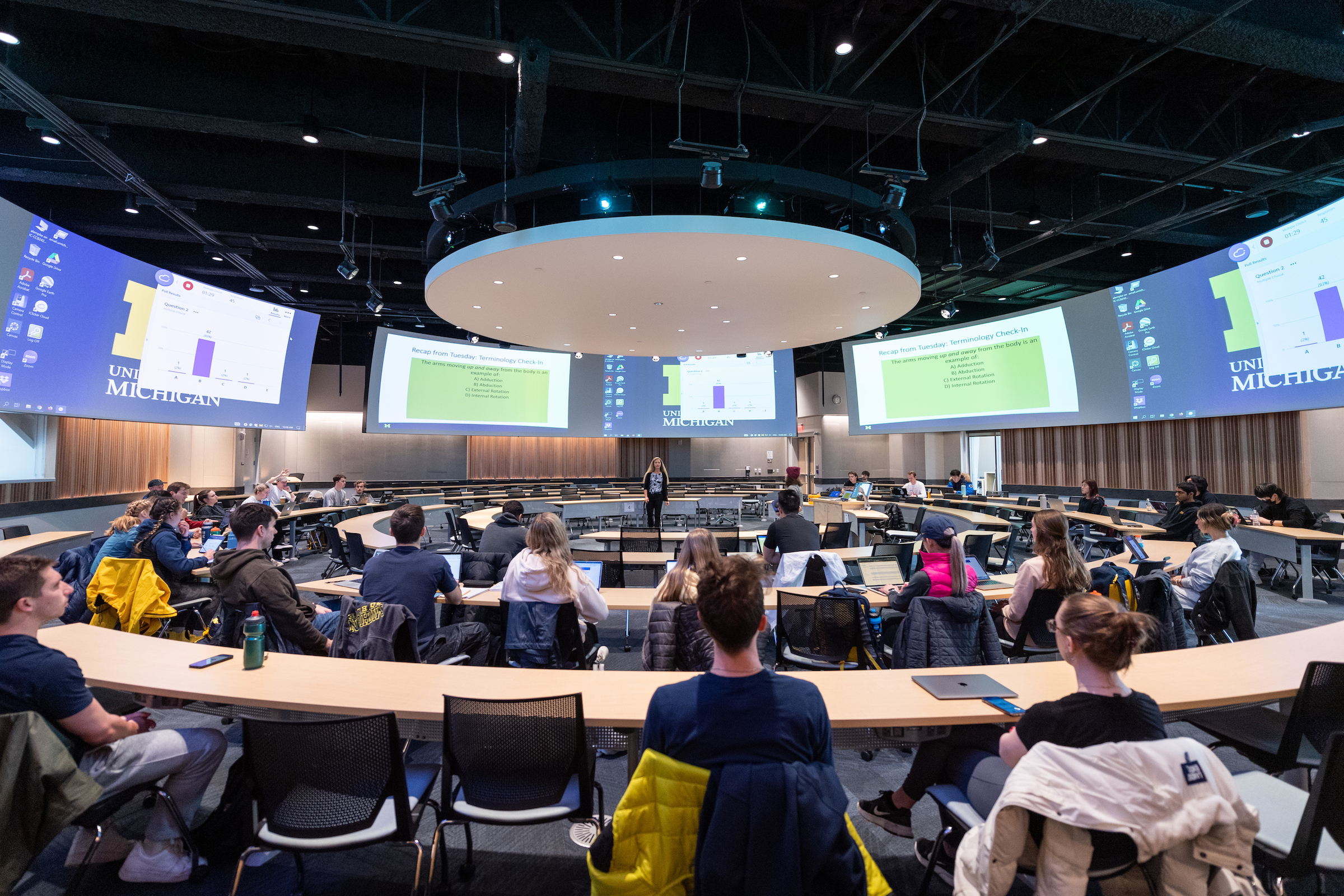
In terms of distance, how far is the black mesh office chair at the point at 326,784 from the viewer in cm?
171

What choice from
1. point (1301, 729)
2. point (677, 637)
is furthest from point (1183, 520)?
point (677, 637)

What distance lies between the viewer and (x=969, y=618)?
2.92 meters

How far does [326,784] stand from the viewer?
69.3 inches

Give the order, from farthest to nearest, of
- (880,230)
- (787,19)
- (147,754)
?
1. (880,230)
2. (787,19)
3. (147,754)

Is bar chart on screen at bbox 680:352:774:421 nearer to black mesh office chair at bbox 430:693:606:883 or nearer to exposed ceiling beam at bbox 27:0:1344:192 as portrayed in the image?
exposed ceiling beam at bbox 27:0:1344:192

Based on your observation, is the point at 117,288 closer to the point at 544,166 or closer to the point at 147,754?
the point at 544,166

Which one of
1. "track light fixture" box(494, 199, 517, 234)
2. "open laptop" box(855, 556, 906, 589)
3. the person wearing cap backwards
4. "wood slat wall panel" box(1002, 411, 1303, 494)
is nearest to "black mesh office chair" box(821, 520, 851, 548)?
"open laptop" box(855, 556, 906, 589)


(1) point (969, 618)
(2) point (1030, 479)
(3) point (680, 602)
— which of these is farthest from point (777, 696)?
(2) point (1030, 479)

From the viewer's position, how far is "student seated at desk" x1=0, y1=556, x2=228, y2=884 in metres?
1.75

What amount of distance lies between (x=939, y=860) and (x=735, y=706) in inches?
56.0

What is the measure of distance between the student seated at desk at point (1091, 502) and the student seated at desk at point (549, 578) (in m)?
8.38

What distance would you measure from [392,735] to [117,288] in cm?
909

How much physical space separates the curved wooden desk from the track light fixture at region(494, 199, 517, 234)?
4423mm

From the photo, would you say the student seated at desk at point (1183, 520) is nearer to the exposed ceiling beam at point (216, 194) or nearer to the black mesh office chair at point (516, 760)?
the black mesh office chair at point (516, 760)
